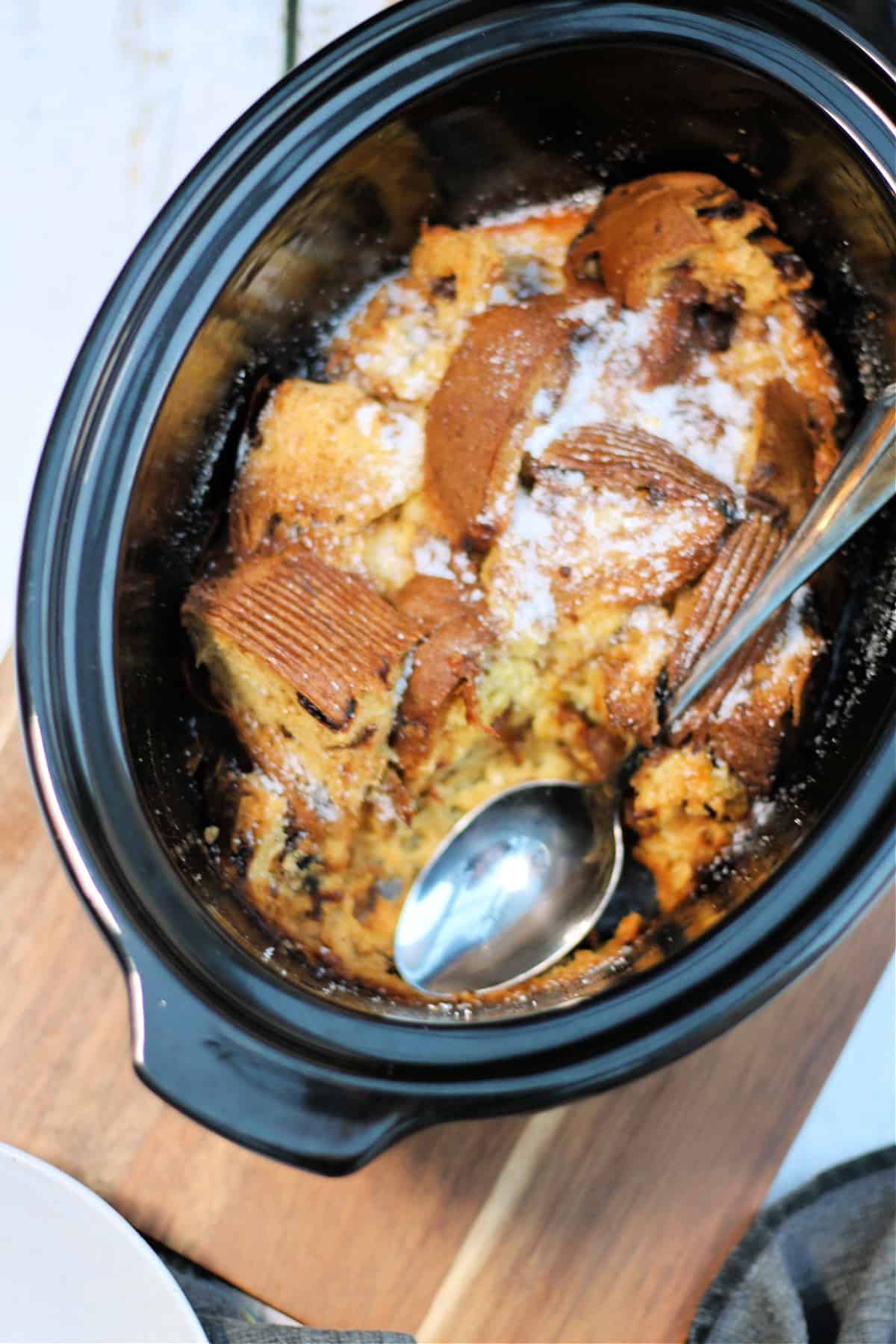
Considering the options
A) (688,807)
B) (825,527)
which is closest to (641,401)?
(825,527)

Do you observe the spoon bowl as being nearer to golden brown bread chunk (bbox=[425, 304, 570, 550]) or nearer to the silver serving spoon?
the silver serving spoon

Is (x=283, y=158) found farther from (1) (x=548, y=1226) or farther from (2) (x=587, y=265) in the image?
(1) (x=548, y=1226)

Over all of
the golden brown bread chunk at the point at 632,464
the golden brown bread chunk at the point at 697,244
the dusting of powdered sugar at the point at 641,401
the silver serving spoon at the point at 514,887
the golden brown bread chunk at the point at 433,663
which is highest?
the golden brown bread chunk at the point at 697,244

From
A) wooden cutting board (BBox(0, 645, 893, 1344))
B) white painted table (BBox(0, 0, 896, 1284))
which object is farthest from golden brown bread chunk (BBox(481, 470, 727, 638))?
white painted table (BBox(0, 0, 896, 1284))

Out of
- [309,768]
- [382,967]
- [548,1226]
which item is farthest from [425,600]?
[548,1226]

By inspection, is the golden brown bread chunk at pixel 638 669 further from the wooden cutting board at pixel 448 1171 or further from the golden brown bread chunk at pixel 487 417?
the wooden cutting board at pixel 448 1171

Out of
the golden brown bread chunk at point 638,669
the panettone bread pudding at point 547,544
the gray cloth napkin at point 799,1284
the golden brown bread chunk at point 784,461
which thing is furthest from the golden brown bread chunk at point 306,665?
the gray cloth napkin at point 799,1284

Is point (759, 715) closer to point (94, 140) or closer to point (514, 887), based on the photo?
point (514, 887)
